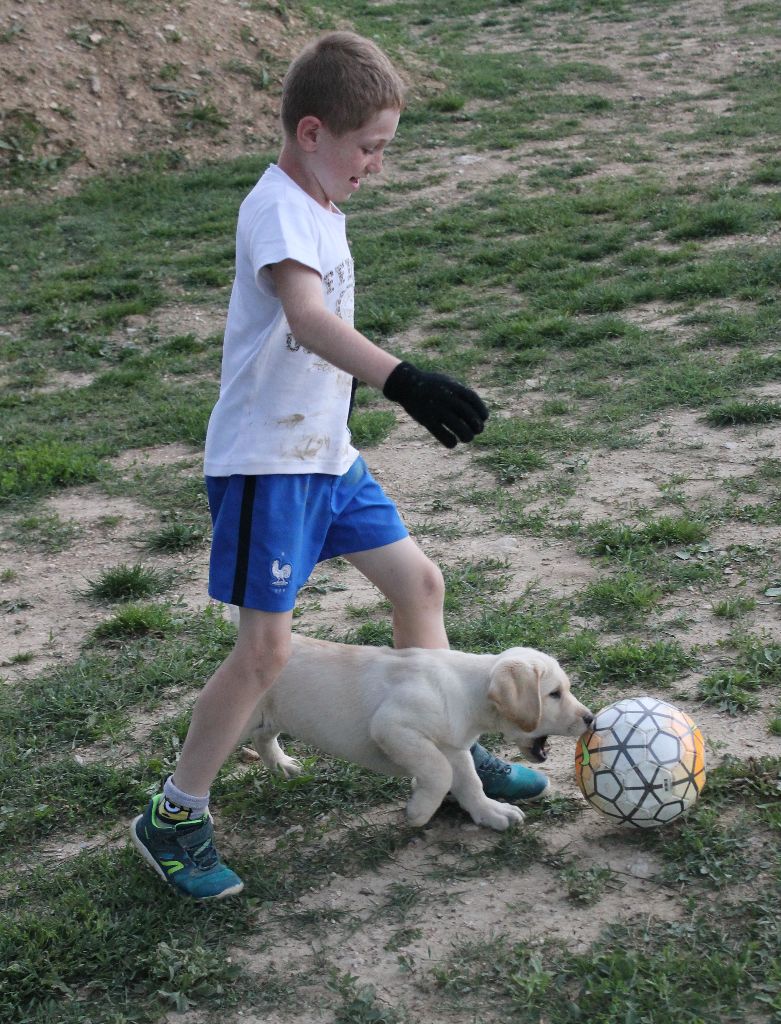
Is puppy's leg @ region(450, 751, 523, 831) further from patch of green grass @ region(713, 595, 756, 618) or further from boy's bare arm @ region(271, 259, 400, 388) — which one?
patch of green grass @ region(713, 595, 756, 618)

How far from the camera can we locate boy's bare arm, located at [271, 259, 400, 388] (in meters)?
2.88

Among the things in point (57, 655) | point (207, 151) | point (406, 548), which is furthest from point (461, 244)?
point (406, 548)

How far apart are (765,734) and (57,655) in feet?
9.33

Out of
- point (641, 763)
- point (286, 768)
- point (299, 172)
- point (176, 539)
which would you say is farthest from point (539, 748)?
point (176, 539)

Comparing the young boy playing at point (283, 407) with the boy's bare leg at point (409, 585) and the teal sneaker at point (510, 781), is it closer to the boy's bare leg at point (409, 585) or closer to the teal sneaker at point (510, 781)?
the boy's bare leg at point (409, 585)

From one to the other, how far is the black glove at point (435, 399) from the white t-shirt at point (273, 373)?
46 cm

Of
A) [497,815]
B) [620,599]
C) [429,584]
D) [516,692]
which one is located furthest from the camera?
[620,599]

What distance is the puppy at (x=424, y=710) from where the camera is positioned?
11.5 ft

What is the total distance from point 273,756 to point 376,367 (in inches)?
64.3

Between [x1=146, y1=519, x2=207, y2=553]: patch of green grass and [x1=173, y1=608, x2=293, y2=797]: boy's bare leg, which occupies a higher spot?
[x1=173, y1=608, x2=293, y2=797]: boy's bare leg

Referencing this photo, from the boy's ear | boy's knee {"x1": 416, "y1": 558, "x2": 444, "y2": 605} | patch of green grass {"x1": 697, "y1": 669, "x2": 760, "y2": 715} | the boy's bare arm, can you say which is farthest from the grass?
the boy's ear

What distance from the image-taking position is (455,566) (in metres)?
5.33

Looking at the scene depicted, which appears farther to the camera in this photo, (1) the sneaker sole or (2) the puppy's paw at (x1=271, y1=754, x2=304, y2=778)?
(2) the puppy's paw at (x1=271, y1=754, x2=304, y2=778)

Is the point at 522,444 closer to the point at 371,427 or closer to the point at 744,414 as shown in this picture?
the point at 371,427
